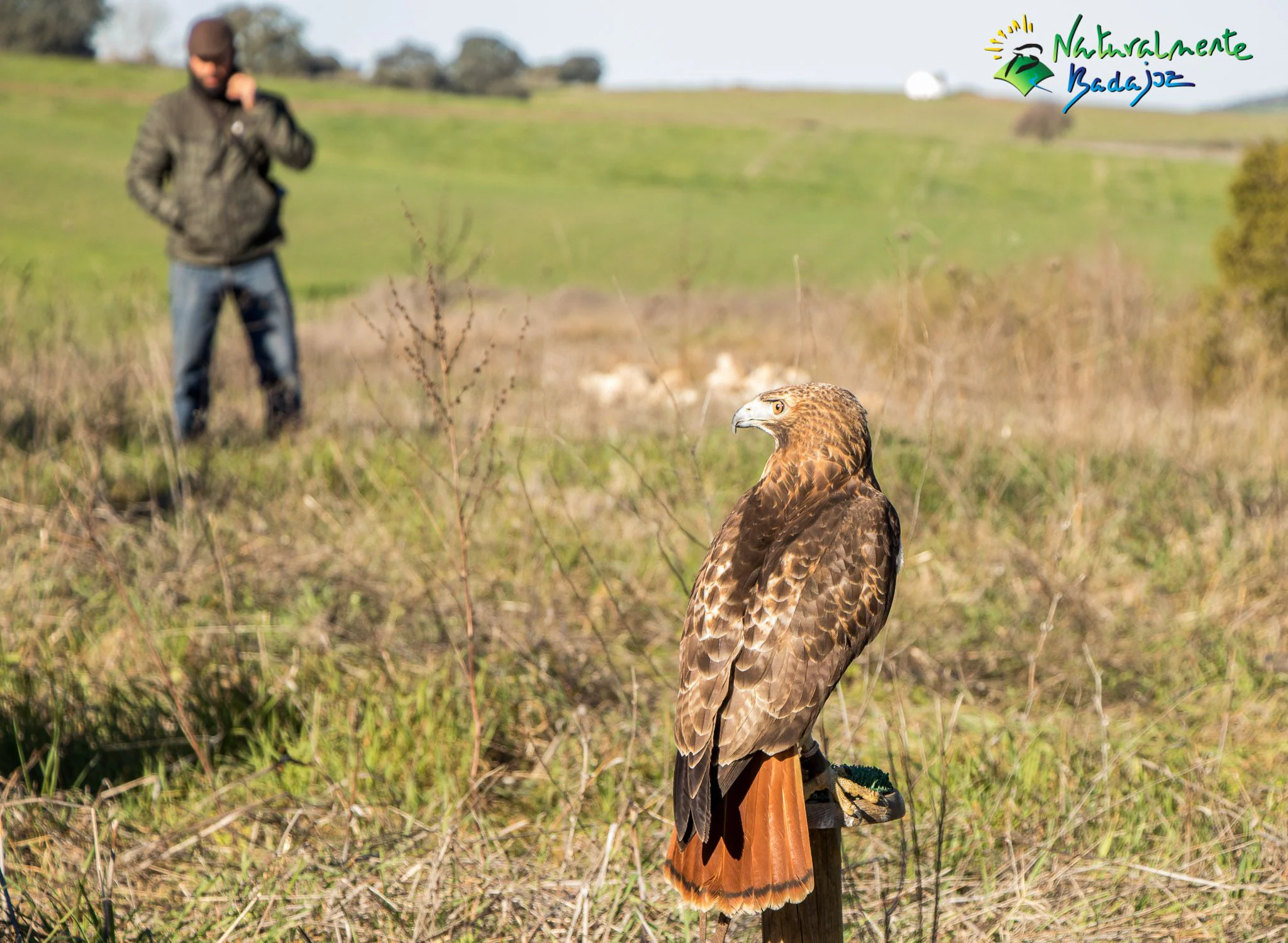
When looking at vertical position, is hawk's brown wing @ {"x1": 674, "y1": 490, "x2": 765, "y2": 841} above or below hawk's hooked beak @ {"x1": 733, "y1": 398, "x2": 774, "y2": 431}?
below

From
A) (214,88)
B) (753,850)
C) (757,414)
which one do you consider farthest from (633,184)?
(753,850)

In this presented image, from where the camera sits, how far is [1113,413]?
6102 millimetres

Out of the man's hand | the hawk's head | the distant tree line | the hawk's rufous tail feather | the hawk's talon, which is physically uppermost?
the distant tree line

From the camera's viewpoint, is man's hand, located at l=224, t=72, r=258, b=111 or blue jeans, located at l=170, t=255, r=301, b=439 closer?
man's hand, located at l=224, t=72, r=258, b=111

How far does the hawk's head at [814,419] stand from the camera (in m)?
1.82

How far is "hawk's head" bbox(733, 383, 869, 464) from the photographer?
182 centimetres

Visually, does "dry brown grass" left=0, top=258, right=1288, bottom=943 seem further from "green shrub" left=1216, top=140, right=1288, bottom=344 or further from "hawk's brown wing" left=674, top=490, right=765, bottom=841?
"green shrub" left=1216, top=140, right=1288, bottom=344

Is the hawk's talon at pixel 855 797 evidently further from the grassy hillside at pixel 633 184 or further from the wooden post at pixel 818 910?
the grassy hillside at pixel 633 184

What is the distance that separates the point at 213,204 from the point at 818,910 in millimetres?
4983

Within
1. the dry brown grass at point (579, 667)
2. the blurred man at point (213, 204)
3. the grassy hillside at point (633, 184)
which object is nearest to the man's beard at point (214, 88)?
the blurred man at point (213, 204)

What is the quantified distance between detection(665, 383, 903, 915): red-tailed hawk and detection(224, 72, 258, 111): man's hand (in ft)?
14.9

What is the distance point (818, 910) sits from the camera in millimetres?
1815

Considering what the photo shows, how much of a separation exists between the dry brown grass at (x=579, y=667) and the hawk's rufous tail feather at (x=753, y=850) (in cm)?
44

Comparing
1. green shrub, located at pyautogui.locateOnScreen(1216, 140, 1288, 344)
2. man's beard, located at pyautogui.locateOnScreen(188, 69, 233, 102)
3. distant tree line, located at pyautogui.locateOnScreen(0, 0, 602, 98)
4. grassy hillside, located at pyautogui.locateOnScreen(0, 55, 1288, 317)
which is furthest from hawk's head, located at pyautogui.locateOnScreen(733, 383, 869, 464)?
distant tree line, located at pyautogui.locateOnScreen(0, 0, 602, 98)
